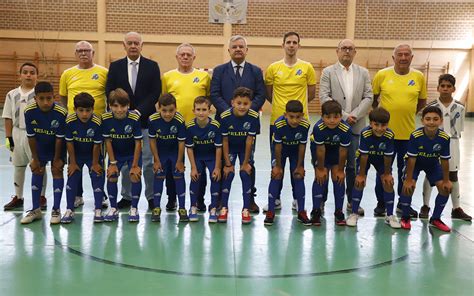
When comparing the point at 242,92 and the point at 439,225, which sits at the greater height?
the point at 242,92

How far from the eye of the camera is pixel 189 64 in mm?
5961

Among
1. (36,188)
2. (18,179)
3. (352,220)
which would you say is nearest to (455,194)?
(352,220)

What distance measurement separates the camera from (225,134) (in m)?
5.57

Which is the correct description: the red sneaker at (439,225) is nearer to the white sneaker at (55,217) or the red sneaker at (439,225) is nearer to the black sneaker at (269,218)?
the black sneaker at (269,218)

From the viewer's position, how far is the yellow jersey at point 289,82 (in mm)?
6043

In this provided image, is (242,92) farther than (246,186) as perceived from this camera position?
No

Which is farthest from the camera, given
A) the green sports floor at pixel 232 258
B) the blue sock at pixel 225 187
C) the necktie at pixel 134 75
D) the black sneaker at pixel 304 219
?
the necktie at pixel 134 75

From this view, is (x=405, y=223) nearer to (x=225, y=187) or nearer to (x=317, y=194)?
(x=317, y=194)

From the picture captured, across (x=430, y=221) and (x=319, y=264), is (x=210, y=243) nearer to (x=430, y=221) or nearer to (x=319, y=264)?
(x=319, y=264)

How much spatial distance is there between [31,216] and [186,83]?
2.45 meters

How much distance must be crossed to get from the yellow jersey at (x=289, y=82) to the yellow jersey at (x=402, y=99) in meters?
1.00

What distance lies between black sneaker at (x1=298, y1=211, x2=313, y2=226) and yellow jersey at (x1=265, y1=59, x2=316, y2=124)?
127 centimetres

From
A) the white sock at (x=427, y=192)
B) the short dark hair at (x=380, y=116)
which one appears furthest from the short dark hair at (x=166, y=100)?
the white sock at (x=427, y=192)

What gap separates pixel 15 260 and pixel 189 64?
10.1ft
